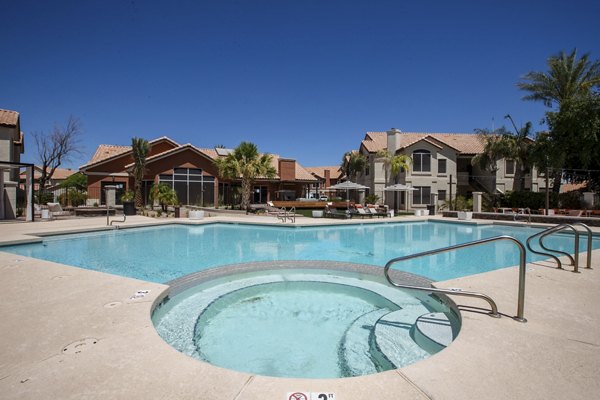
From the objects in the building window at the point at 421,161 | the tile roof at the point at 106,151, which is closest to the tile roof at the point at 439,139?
the building window at the point at 421,161

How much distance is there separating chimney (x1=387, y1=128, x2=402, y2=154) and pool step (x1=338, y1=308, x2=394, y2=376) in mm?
27204

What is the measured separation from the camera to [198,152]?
28.7 meters

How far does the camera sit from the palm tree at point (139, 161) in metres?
24.6

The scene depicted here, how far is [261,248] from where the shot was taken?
1162 centimetres

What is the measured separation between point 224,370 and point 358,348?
7.51 feet

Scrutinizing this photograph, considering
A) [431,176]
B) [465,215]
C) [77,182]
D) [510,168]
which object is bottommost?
[465,215]

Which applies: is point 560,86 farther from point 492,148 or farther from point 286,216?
point 286,216

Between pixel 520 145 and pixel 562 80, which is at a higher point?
pixel 562 80

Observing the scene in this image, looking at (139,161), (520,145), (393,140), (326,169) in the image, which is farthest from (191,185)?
(326,169)

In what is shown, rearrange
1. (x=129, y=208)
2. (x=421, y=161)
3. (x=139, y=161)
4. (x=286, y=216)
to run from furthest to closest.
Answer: (x=421, y=161), (x=139, y=161), (x=129, y=208), (x=286, y=216)

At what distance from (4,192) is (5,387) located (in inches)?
861

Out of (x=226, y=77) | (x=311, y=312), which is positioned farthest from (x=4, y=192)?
(x=311, y=312)

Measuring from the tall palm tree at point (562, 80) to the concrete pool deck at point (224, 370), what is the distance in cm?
2699

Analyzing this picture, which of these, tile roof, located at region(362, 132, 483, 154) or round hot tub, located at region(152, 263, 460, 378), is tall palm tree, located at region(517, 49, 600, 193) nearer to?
tile roof, located at region(362, 132, 483, 154)
